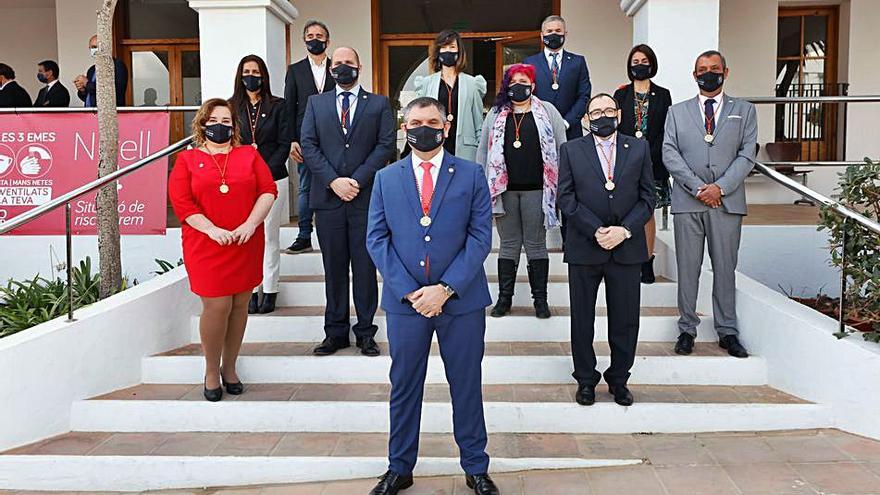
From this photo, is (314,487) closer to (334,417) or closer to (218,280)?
(334,417)

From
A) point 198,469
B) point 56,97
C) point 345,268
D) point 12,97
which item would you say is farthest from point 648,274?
point 12,97

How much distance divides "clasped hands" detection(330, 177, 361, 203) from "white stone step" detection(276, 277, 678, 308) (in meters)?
1.26

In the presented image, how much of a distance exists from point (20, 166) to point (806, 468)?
7.02 m

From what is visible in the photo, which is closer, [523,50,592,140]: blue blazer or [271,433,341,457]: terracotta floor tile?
[271,433,341,457]: terracotta floor tile

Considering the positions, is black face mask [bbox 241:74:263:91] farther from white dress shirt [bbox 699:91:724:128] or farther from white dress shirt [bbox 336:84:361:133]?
white dress shirt [bbox 699:91:724:128]

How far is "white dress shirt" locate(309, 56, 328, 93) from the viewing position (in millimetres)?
6191

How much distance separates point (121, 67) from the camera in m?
9.23

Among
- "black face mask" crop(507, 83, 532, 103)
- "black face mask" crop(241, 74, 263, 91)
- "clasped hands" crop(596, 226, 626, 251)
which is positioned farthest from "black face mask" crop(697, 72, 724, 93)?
"black face mask" crop(241, 74, 263, 91)

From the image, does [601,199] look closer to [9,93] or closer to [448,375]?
[448,375]

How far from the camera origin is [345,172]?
5.35 m

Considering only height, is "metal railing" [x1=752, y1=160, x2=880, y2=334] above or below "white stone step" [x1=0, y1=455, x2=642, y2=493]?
above

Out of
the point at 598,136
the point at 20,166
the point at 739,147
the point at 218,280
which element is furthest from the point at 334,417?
the point at 20,166

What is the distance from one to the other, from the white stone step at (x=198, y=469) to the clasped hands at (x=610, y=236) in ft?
4.03

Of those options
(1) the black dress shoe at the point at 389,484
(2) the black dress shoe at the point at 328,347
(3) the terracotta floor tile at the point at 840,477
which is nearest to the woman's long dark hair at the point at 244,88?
(2) the black dress shoe at the point at 328,347
